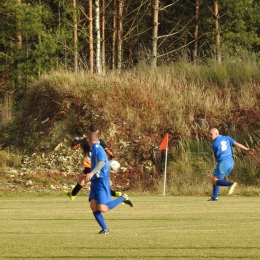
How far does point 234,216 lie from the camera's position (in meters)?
17.7

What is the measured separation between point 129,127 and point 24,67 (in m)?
9.53

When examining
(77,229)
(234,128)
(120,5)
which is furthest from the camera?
(120,5)

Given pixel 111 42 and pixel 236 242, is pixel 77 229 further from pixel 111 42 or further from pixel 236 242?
pixel 111 42

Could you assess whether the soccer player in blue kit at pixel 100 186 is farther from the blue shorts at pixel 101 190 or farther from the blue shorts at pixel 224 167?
the blue shorts at pixel 224 167

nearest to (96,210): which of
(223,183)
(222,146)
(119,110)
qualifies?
(223,183)

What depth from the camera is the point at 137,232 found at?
14.4 m

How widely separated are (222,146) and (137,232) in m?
8.71

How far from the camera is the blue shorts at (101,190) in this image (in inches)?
555

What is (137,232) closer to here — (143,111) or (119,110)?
(119,110)

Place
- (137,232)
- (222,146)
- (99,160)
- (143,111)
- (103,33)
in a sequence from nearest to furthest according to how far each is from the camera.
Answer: (99,160), (137,232), (222,146), (143,111), (103,33)

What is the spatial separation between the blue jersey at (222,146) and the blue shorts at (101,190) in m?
8.83

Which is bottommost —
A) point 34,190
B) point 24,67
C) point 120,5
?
point 34,190

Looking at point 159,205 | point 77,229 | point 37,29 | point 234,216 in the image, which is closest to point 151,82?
point 37,29

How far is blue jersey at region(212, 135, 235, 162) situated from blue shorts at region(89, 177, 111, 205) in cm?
883
